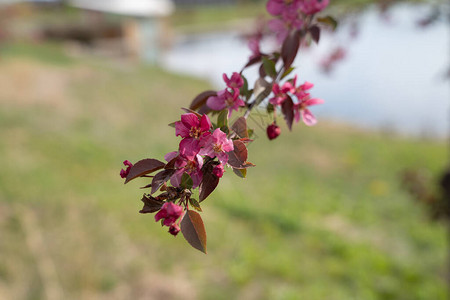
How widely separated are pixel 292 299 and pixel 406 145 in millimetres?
7993

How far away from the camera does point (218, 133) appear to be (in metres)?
0.52

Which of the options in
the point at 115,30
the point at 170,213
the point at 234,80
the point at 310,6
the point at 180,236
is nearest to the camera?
the point at 170,213

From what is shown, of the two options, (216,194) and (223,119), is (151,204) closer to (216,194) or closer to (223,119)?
(223,119)

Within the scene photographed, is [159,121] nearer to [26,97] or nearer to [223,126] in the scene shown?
[26,97]

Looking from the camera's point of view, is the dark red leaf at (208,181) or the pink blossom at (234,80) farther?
the pink blossom at (234,80)

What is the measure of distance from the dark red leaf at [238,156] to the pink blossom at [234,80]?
0.13 meters

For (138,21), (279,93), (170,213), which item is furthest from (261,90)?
(138,21)

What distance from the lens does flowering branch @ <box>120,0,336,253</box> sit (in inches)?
21.0

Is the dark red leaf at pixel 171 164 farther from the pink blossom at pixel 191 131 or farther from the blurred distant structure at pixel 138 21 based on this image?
the blurred distant structure at pixel 138 21

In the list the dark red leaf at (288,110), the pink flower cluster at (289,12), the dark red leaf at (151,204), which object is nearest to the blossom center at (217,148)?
the dark red leaf at (151,204)

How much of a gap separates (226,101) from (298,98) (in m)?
0.14

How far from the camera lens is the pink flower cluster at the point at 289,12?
0.79m

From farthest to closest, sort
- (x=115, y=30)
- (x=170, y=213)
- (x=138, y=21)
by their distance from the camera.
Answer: (x=115, y=30) < (x=138, y=21) < (x=170, y=213)

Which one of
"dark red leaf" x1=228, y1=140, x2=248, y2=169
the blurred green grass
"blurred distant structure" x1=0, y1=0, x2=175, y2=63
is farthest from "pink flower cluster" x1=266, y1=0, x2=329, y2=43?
"blurred distant structure" x1=0, y1=0, x2=175, y2=63
